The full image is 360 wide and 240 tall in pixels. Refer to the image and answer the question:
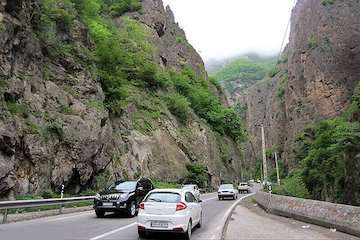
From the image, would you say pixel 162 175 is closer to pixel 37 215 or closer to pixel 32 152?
pixel 32 152

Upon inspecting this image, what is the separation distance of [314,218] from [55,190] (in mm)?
15644

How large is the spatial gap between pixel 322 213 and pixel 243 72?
168 meters

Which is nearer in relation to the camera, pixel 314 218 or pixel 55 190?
pixel 314 218

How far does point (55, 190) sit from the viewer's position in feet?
79.1

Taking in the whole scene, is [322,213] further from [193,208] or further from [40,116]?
[40,116]

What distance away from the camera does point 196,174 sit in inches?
2026

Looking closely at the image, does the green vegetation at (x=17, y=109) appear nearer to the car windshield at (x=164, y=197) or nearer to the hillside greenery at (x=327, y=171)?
the car windshield at (x=164, y=197)

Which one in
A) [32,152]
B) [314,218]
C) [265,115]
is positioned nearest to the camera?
[314,218]

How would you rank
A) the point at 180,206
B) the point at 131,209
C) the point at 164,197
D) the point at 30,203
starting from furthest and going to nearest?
the point at 131,209, the point at 30,203, the point at 164,197, the point at 180,206

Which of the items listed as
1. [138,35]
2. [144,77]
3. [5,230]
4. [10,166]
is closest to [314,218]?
[5,230]

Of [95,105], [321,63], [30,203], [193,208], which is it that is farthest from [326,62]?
[193,208]

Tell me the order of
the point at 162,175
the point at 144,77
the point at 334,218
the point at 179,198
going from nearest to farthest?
the point at 179,198 < the point at 334,218 < the point at 162,175 < the point at 144,77

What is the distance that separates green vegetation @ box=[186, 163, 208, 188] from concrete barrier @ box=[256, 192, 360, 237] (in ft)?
99.0

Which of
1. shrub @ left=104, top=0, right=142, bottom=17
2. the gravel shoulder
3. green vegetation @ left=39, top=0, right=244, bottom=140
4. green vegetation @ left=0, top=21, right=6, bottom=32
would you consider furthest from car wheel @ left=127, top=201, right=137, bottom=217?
shrub @ left=104, top=0, right=142, bottom=17
